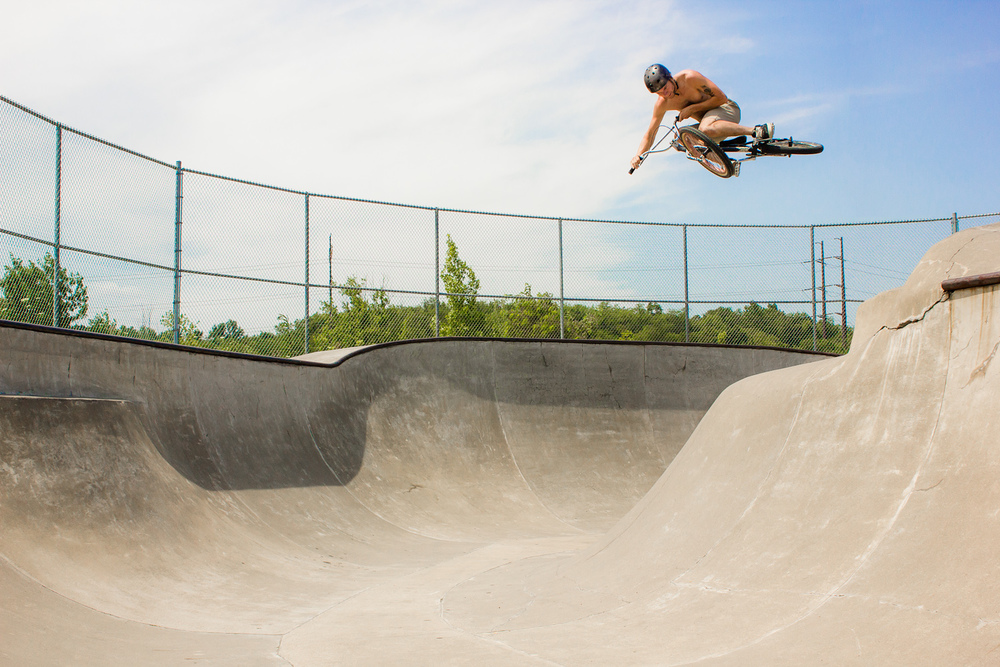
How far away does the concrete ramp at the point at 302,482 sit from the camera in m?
4.70

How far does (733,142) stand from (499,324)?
8829mm

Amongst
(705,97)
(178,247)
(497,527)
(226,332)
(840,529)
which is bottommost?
(497,527)

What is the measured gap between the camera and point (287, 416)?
9516 mm

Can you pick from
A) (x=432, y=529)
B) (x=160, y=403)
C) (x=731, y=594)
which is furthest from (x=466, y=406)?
(x=731, y=594)

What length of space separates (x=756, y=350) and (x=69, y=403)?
1222 cm

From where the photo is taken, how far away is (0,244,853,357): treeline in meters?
11.6

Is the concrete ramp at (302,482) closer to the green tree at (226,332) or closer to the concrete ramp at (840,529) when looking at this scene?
the concrete ramp at (840,529)

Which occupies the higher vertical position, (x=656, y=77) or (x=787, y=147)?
(x=656, y=77)

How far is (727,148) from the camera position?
264 inches

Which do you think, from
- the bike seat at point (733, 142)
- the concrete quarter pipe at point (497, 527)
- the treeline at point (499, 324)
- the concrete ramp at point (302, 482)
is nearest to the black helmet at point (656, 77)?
Result: the bike seat at point (733, 142)

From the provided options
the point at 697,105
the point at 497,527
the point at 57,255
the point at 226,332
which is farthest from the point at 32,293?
the point at 697,105

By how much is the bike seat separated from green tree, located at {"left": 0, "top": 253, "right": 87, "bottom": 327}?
7414 millimetres

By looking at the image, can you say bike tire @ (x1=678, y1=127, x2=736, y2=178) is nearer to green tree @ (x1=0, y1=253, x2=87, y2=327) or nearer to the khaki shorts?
the khaki shorts

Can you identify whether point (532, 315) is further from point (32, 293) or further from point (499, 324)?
point (32, 293)
